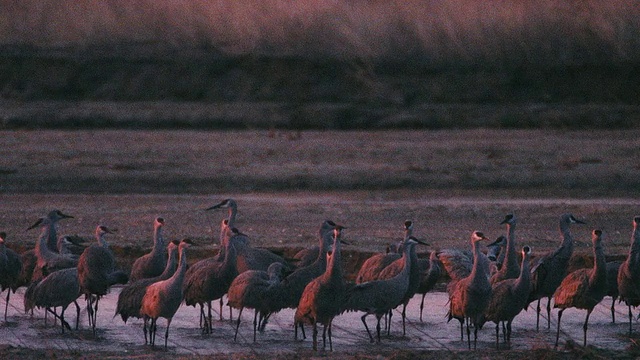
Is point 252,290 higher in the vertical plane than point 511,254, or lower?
lower

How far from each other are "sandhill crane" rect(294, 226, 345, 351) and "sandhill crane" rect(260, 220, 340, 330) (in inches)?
21.7

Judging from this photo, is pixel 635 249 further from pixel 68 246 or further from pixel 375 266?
pixel 68 246

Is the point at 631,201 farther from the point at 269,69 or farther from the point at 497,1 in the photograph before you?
the point at 497,1

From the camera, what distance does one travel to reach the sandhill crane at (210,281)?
1535cm

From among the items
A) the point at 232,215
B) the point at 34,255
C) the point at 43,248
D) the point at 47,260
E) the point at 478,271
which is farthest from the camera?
the point at 232,215

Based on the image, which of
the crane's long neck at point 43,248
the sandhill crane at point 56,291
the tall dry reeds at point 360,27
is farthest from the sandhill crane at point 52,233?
the tall dry reeds at point 360,27

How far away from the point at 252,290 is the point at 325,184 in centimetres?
1233

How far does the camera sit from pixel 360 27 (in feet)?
151

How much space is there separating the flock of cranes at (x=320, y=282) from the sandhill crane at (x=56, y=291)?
0.01m

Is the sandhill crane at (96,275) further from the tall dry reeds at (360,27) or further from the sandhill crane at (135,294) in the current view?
the tall dry reeds at (360,27)

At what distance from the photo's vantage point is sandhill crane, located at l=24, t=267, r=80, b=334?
14.9 metres

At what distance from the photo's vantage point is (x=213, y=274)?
1545 cm

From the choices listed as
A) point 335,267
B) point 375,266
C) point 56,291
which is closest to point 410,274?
point 375,266

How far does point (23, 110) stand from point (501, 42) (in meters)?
15.7
